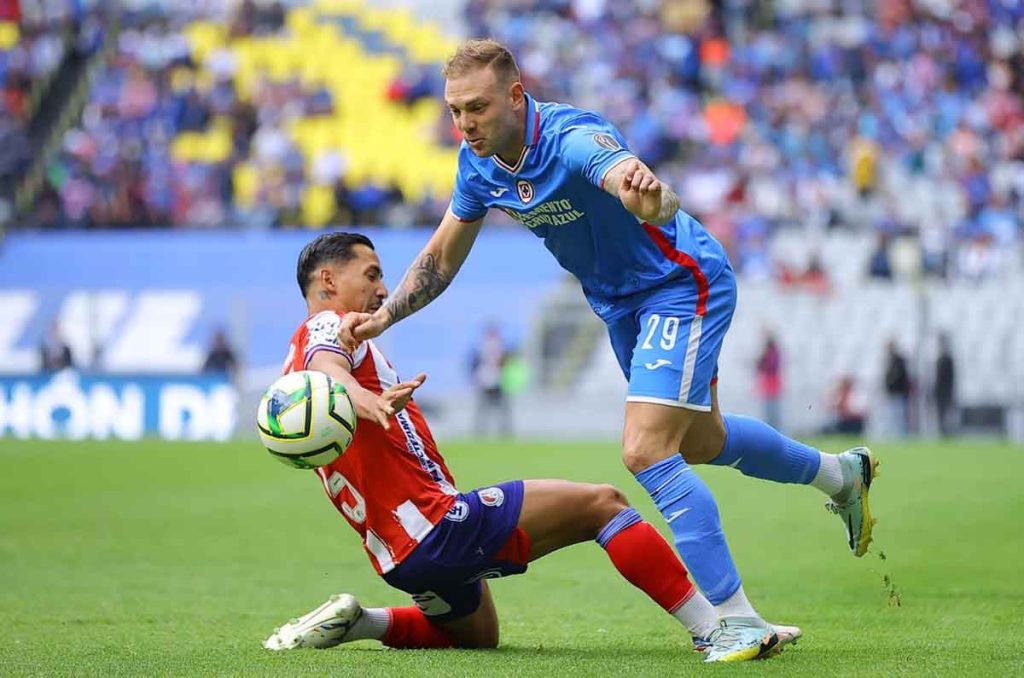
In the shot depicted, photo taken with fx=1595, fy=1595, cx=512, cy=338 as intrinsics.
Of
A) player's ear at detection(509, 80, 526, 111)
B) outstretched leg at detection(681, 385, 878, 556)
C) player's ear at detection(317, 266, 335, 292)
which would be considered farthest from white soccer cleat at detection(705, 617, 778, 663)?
player's ear at detection(509, 80, 526, 111)

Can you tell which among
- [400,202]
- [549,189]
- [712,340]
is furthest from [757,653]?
[400,202]

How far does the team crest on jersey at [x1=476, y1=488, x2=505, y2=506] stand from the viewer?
6.41 meters

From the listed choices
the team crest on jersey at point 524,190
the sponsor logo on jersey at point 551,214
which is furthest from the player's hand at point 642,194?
the team crest on jersey at point 524,190

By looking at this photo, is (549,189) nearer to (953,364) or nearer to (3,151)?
(953,364)

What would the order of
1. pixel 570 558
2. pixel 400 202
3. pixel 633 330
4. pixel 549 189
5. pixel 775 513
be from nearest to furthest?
pixel 549 189
pixel 633 330
pixel 570 558
pixel 775 513
pixel 400 202

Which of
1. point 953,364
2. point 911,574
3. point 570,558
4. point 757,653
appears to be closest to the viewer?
point 757,653

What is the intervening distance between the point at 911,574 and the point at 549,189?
169 inches

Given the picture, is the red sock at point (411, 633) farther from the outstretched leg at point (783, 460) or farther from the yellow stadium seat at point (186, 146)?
the yellow stadium seat at point (186, 146)

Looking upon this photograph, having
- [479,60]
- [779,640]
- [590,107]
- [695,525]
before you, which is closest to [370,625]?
[695,525]

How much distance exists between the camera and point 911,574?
31.3ft

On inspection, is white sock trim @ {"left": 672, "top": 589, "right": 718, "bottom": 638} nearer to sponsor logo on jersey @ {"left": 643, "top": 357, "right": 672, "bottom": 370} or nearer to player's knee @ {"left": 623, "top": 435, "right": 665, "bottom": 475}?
player's knee @ {"left": 623, "top": 435, "right": 665, "bottom": 475}

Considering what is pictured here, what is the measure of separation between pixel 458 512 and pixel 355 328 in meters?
0.84

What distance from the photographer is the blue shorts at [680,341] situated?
6.41 m

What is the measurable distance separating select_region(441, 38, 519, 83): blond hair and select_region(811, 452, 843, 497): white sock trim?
2381mm
